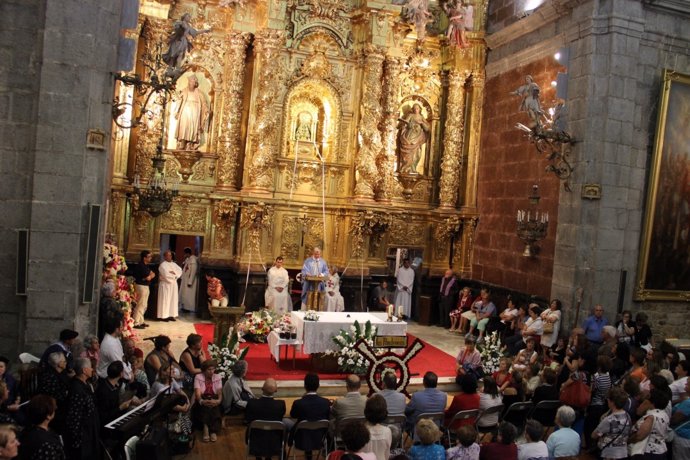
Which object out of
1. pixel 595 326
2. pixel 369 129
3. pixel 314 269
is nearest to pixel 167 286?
pixel 314 269

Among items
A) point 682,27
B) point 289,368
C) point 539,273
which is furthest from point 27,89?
→ point 682,27

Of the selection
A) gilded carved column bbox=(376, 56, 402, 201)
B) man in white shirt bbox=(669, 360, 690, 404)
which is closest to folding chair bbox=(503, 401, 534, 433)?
man in white shirt bbox=(669, 360, 690, 404)

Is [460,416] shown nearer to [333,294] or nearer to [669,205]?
[669,205]

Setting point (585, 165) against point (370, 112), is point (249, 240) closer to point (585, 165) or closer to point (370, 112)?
point (370, 112)

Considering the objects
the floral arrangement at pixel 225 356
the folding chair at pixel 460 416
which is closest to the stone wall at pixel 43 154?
the floral arrangement at pixel 225 356

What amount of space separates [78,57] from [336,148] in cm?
883

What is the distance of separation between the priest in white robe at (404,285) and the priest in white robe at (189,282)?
4.99 m

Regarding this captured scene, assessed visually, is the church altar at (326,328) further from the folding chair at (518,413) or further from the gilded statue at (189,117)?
the gilded statue at (189,117)

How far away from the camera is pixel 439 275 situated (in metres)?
18.2

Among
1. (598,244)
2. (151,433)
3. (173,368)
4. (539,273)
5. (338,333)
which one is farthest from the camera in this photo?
(539,273)

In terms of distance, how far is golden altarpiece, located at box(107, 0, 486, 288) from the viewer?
642 inches

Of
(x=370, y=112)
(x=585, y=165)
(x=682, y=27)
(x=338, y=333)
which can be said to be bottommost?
(x=338, y=333)

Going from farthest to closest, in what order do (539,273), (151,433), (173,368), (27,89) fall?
(539,273)
(27,89)
(173,368)
(151,433)

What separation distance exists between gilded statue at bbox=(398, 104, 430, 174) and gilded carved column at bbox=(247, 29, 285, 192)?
3.56m
